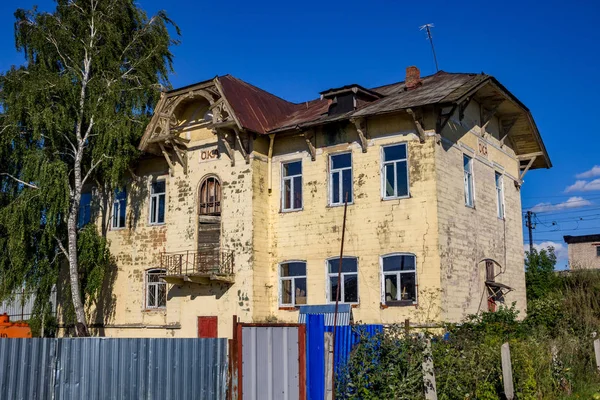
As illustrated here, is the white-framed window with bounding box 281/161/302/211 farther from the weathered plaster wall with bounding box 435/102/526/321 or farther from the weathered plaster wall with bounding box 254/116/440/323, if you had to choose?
the weathered plaster wall with bounding box 435/102/526/321

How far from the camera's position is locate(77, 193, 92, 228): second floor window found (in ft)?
84.6

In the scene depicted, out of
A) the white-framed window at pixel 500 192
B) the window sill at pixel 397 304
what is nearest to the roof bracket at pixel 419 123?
the window sill at pixel 397 304

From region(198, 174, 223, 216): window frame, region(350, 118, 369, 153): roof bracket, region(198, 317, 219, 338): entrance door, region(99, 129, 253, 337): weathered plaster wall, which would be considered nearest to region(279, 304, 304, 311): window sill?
region(99, 129, 253, 337): weathered plaster wall

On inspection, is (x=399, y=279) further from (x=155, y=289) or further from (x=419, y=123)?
(x=155, y=289)

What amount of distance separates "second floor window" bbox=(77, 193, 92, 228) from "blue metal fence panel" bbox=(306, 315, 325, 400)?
1726 centimetres

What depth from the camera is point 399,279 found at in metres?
18.2

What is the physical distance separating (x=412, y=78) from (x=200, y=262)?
362 inches

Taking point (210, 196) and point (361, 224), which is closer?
point (361, 224)

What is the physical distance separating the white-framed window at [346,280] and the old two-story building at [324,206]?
0.14 ft

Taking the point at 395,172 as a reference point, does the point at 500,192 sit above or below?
above

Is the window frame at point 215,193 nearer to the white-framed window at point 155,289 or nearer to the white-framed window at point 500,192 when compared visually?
the white-framed window at point 155,289

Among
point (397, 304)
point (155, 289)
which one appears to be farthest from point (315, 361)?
point (155, 289)

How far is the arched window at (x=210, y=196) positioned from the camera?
21188mm

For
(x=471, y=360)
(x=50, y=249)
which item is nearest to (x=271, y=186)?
(x=50, y=249)
